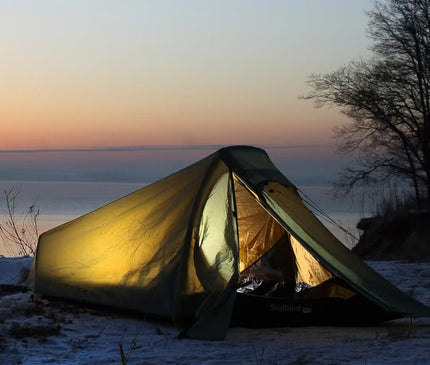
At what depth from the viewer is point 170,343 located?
5766 millimetres

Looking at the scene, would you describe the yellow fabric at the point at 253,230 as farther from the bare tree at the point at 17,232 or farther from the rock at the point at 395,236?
the rock at the point at 395,236

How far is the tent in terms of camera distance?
6449 millimetres

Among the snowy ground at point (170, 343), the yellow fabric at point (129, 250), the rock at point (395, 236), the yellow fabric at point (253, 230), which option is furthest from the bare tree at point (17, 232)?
the rock at point (395, 236)

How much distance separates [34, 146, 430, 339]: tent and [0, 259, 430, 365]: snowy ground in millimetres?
210

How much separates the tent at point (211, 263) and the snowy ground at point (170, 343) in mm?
210

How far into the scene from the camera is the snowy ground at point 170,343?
17.0 ft

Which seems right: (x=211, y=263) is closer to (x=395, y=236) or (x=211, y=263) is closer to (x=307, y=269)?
(x=307, y=269)

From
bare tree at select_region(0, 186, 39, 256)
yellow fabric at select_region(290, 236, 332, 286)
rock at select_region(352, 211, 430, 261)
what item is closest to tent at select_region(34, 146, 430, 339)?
yellow fabric at select_region(290, 236, 332, 286)

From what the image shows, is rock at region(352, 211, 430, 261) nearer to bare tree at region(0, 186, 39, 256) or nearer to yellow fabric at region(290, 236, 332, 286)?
bare tree at region(0, 186, 39, 256)

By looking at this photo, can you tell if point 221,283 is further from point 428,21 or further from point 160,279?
point 428,21

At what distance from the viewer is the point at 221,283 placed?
6371 mm

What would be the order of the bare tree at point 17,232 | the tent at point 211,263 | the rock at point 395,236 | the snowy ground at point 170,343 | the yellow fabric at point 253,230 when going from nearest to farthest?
the snowy ground at point 170,343, the tent at point 211,263, the yellow fabric at point 253,230, the bare tree at point 17,232, the rock at point 395,236

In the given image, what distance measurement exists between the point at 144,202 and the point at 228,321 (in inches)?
76.2

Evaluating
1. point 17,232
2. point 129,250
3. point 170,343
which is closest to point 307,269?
point 129,250
